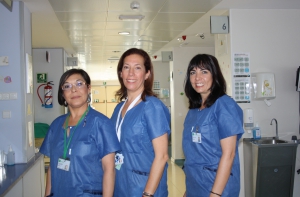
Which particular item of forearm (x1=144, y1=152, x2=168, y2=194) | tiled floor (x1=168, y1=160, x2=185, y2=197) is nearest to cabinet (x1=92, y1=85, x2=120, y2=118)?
tiled floor (x1=168, y1=160, x2=185, y2=197)

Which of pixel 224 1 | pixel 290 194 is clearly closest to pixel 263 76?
pixel 224 1

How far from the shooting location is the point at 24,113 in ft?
11.3

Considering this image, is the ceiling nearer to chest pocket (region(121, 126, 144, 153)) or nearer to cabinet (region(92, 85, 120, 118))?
chest pocket (region(121, 126, 144, 153))

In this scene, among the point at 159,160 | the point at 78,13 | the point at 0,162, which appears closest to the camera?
the point at 159,160

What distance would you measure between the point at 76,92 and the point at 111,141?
356mm

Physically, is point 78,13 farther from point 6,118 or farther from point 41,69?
point 41,69

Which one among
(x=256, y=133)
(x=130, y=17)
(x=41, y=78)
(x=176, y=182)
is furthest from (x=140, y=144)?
(x=41, y=78)

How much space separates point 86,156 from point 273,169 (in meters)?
2.54

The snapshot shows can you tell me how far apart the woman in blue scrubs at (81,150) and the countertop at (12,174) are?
0.83m

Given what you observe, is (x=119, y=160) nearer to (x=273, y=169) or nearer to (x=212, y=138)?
(x=212, y=138)

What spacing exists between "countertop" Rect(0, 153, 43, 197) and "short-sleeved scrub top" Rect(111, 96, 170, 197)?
44.9 inches

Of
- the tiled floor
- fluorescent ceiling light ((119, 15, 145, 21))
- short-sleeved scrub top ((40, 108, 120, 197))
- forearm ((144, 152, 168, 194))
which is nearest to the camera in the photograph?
forearm ((144, 152, 168, 194))

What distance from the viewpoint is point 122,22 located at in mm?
4672

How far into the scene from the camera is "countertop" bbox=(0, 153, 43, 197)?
8.08ft
